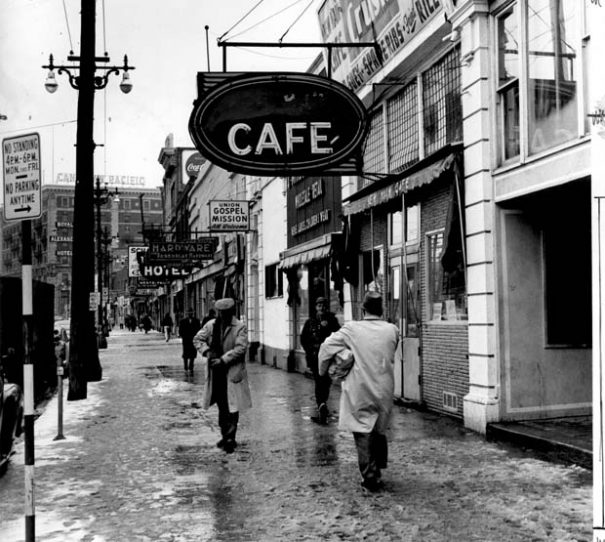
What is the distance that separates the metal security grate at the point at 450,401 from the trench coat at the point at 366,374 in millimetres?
4381

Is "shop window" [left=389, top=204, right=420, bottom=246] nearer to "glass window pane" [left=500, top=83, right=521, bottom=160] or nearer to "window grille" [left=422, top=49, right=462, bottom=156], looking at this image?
"window grille" [left=422, top=49, right=462, bottom=156]

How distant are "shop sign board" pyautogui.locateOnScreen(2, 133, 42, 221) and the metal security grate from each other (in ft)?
23.7

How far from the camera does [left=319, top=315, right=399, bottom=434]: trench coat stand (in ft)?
23.7

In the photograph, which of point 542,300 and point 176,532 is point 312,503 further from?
point 542,300

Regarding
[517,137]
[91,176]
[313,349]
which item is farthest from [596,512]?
[91,176]

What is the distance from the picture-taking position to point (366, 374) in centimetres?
731

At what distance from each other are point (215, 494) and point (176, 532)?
1.22 m

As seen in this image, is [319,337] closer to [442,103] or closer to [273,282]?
[442,103]

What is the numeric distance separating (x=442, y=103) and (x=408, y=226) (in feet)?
6.97

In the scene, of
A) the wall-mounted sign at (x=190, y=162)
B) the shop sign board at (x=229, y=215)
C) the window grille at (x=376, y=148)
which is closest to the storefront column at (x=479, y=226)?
the window grille at (x=376, y=148)

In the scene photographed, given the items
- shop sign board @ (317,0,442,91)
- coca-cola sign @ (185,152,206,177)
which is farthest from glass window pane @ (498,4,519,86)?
coca-cola sign @ (185,152,206,177)

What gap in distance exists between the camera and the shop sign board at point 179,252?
34.5m

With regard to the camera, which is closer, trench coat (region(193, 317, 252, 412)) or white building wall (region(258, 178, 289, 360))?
trench coat (region(193, 317, 252, 412))

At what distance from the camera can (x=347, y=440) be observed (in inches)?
396
